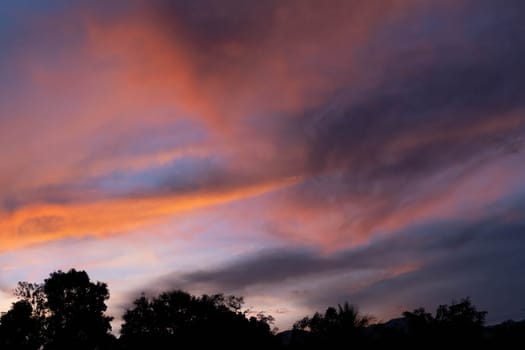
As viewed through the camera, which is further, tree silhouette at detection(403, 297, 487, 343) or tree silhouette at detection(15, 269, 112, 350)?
tree silhouette at detection(15, 269, 112, 350)

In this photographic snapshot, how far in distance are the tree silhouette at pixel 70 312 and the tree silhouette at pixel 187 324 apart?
3.74 metres

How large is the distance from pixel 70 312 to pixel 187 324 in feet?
55.4

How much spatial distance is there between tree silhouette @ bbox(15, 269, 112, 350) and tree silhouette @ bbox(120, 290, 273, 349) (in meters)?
3.74

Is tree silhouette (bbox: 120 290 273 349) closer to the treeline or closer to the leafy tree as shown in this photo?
the treeline

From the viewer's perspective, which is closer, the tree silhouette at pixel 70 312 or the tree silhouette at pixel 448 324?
the tree silhouette at pixel 448 324

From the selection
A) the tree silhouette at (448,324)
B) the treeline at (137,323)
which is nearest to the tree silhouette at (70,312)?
the treeline at (137,323)

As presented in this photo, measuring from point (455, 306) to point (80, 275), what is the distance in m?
51.1

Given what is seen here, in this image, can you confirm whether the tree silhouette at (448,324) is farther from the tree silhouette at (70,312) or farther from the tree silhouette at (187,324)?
the tree silhouette at (70,312)

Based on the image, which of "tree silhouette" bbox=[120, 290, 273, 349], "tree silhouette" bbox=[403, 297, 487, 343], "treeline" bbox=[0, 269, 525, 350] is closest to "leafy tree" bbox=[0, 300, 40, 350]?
"treeline" bbox=[0, 269, 525, 350]

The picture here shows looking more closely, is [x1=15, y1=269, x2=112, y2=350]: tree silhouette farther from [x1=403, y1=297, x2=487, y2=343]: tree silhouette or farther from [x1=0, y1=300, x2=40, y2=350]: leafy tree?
[x1=403, y1=297, x2=487, y2=343]: tree silhouette

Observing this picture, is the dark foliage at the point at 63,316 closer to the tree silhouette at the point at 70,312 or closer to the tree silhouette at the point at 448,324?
the tree silhouette at the point at 70,312

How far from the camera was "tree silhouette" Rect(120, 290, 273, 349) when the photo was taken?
59.4m

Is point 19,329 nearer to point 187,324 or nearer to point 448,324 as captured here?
point 187,324

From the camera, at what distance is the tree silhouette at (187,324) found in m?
59.4
